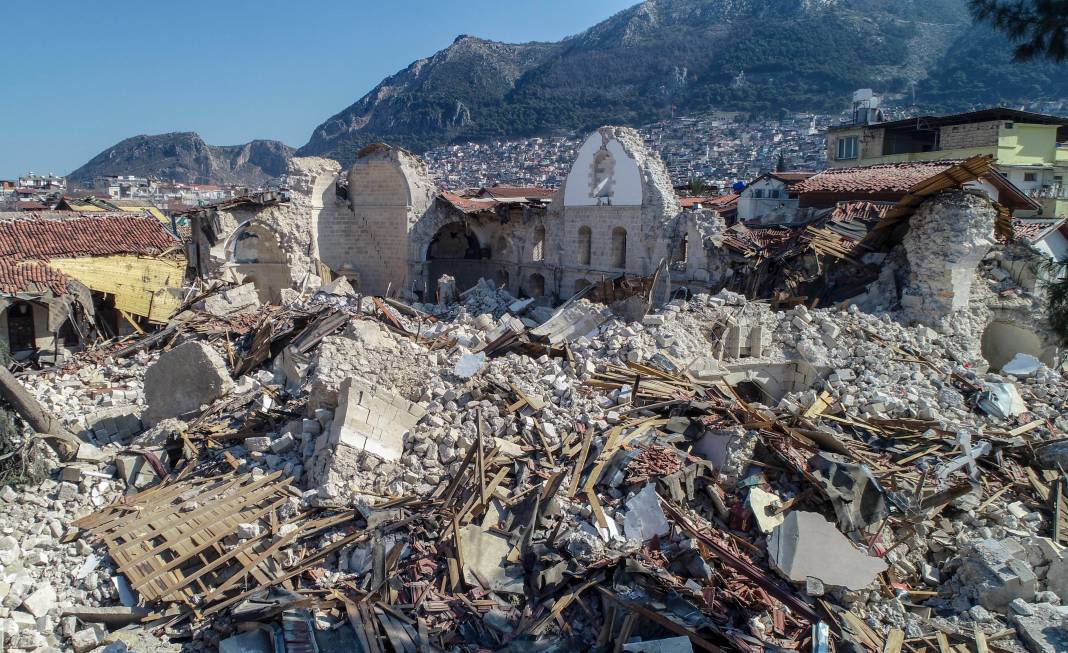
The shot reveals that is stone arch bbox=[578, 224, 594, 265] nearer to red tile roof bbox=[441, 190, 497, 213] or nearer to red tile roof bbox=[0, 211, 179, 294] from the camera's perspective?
red tile roof bbox=[441, 190, 497, 213]

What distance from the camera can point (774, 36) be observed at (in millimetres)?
78125

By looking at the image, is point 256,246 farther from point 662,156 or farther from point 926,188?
point 662,156

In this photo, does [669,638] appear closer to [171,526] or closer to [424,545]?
[424,545]

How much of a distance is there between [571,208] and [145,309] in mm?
11871

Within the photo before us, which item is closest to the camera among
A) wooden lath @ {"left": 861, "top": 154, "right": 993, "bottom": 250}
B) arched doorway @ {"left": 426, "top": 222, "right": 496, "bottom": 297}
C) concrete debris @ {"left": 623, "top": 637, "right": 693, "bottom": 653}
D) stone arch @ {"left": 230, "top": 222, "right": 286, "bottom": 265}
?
concrete debris @ {"left": 623, "top": 637, "right": 693, "bottom": 653}

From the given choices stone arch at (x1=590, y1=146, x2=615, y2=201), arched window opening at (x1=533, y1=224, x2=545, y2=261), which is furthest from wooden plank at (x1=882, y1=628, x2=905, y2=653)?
arched window opening at (x1=533, y1=224, x2=545, y2=261)

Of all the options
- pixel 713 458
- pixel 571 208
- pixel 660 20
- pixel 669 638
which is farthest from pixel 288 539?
pixel 660 20

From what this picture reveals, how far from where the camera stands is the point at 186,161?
106 m

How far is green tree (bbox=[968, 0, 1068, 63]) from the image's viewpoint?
22.5ft

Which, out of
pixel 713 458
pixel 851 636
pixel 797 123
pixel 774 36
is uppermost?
pixel 774 36

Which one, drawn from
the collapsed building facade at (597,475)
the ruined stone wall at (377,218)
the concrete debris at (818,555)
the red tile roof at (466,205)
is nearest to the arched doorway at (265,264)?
the ruined stone wall at (377,218)

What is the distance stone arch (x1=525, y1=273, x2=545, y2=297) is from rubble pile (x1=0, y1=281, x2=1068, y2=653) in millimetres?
11029

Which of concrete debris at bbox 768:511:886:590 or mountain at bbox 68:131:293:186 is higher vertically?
mountain at bbox 68:131:293:186

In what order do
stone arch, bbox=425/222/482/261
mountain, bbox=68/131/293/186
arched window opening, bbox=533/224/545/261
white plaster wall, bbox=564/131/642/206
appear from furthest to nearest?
mountain, bbox=68/131/293/186
stone arch, bbox=425/222/482/261
arched window opening, bbox=533/224/545/261
white plaster wall, bbox=564/131/642/206
